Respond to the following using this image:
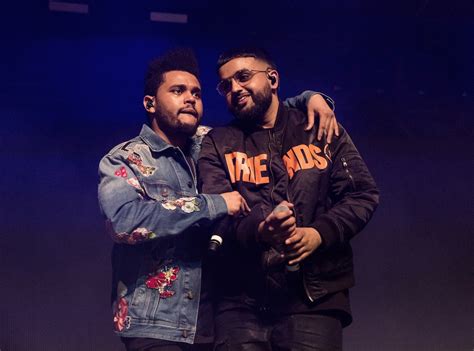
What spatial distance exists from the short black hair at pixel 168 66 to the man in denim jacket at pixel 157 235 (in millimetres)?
260

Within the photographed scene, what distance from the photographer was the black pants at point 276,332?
1754 mm

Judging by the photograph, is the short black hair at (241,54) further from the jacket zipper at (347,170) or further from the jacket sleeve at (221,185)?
the jacket zipper at (347,170)

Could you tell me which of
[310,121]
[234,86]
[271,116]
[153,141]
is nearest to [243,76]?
[234,86]

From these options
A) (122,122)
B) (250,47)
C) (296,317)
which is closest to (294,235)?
(296,317)

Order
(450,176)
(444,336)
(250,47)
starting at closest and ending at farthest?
(250,47) → (444,336) → (450,176)

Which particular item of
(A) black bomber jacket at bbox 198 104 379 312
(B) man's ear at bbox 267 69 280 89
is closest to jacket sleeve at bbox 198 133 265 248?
(A) black bomber jacket at bbox 198 104 379 312

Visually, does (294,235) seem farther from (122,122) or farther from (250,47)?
(122,122)

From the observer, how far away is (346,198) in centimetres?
188

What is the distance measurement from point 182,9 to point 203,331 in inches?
75.0

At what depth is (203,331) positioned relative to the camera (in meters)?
1.91

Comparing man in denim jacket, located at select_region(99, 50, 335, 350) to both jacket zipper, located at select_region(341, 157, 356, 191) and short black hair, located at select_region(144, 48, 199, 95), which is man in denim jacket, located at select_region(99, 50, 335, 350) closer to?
jacket zipper, located at select_region(341, 157, 356, 191)

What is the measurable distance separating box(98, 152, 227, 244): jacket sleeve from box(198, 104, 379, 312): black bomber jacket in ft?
0.27

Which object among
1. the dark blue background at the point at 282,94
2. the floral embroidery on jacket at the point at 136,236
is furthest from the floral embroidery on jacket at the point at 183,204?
the dark blue background at the point at 282,94

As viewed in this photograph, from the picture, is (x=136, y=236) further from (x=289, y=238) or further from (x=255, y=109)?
(x=255, y=109)
